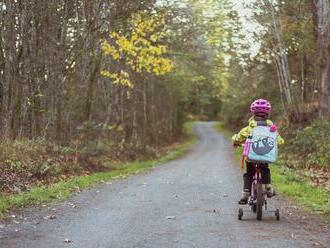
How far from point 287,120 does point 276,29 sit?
17.8 ft

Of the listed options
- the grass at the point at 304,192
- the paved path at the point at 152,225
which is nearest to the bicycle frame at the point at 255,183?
the paved path at the point at 152,225

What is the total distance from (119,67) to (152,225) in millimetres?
23100

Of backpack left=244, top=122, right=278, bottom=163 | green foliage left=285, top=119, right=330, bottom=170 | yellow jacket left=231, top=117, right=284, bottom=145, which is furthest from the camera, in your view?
green foliage left=285, top=119, right=330, bottom=170

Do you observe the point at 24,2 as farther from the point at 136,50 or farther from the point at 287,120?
the point at 287,120

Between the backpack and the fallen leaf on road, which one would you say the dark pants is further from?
the fallen leaf on road

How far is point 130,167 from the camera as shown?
2569 centimetres

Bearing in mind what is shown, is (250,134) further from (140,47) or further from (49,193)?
(140,47)

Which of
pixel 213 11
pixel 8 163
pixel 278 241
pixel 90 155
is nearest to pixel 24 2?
pixel 8 163

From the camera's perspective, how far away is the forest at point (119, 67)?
18.1 m

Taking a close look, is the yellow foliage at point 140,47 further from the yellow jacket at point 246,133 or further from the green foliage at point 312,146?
the yellow jacket at point 246,133

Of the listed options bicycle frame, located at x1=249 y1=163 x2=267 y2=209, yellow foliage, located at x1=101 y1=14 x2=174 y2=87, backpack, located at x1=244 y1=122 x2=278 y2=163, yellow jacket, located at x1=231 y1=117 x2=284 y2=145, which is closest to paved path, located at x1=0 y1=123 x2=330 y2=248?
bicycle frame, located at x1=249 y1=163 x2=267 y2=209

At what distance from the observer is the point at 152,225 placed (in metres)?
9.30

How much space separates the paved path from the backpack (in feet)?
3.51

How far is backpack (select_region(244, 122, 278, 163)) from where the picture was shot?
31.7 ft
